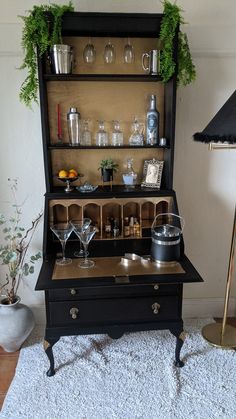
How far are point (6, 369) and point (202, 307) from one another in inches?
58.7

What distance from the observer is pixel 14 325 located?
2.04 meters

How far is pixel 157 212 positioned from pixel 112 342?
944mm

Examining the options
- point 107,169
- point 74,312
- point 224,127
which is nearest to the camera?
point 224,127

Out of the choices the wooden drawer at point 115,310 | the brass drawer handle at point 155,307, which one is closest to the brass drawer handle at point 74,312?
the wooden drawer at point 115,310

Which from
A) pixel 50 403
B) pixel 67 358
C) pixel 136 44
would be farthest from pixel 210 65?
pixel 50 403

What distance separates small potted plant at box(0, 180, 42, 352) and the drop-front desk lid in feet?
1.24

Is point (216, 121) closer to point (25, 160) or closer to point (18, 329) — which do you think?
point (25, 160)

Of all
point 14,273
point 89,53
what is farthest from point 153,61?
point 14,273

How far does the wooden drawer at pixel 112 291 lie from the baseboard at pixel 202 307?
84cm

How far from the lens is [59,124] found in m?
2.08

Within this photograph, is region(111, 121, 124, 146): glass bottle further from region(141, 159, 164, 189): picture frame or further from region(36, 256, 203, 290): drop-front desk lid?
region(36, 256, 203, 290): drop-front desk lid

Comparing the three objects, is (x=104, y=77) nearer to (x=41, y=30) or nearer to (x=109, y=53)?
(x=109, y=53)

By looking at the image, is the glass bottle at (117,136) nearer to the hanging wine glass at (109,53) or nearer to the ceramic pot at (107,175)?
the ceramic pot at (107,175)

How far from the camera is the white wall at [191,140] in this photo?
201 cm
